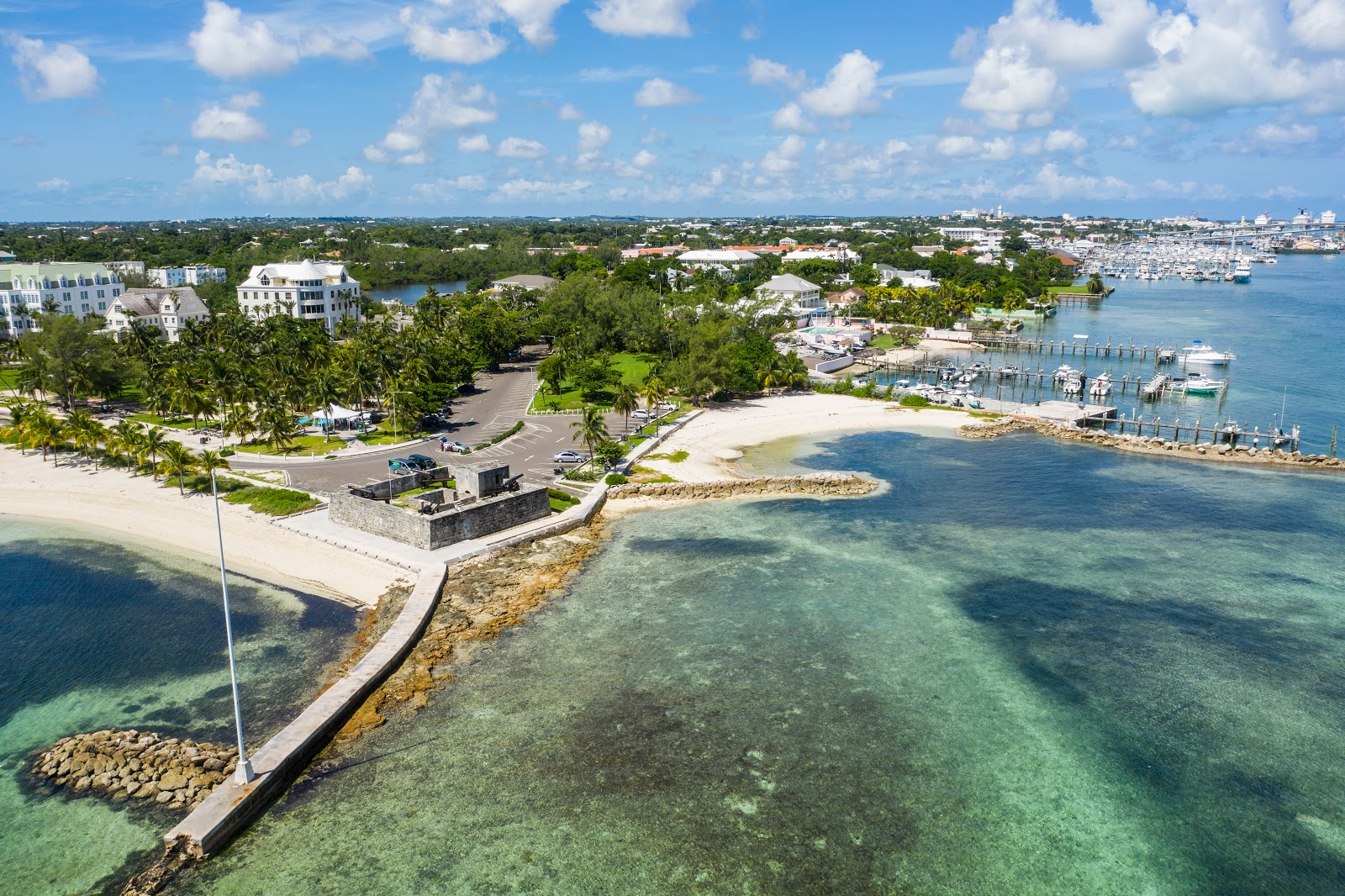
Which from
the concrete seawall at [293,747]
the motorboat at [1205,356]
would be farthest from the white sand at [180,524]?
the motorboat at [1205,356]

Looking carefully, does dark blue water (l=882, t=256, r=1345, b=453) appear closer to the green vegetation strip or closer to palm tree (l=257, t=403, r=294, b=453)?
the green vegetation strip

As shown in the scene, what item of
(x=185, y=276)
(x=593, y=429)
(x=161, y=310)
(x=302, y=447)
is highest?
(x=185, y=276)

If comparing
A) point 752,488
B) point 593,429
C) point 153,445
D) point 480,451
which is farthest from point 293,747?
point 153,445

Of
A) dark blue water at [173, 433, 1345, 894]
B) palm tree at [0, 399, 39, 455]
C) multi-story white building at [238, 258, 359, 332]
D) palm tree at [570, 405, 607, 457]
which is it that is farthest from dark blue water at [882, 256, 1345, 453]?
palm tree at [0, 399, 39, 455]

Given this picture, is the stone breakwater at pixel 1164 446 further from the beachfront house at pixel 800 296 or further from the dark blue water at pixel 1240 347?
the beachfront house at pixel 800 296

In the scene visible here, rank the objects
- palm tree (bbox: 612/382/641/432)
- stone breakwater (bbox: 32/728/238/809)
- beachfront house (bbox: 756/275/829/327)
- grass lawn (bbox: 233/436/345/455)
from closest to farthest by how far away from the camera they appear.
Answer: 1. stone breakwater (bbox: 32/728/238/809)
2. grass lawn (bbox: 233/436/345/455)
3. palm tree (bbox: 612/382/641/432)
4. beachfront house (bbox: 756/275/829/327)

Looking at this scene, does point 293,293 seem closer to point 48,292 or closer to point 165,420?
point 48,292
